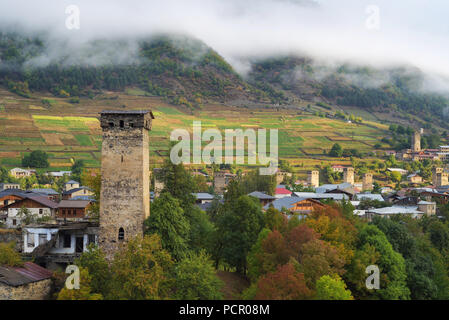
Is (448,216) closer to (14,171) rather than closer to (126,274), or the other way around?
(126,274)

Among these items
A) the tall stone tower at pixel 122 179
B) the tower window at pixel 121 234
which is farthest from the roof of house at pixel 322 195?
the tower window at pixel 121 234

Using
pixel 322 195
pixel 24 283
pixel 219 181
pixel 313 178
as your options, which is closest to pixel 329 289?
pixel 24 283

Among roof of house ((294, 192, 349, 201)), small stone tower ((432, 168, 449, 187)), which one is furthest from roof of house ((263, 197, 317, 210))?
small stone tower ((432, 168, 449, 187))

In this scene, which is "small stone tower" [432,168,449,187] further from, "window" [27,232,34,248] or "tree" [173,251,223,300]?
"tree" [173,251,223,300]

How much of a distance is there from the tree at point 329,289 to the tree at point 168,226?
29.2 feet

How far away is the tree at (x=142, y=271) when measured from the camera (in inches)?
1184

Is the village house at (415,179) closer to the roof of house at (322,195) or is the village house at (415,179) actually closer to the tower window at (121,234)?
the roof of house at (322,195)

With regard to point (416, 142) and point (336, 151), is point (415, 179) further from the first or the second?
point (416, 142)

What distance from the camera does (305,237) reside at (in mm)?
36531

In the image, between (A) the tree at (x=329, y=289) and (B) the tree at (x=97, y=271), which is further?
(A) the tree at (x=329, y=289)

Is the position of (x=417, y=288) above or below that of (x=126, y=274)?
below

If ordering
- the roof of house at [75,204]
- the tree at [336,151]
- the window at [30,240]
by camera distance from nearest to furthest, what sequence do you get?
1. the window at [30,240]
2. the roof of house at [75,204]
3. the tree at [336,151]

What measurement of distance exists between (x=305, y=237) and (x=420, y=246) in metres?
18.3
